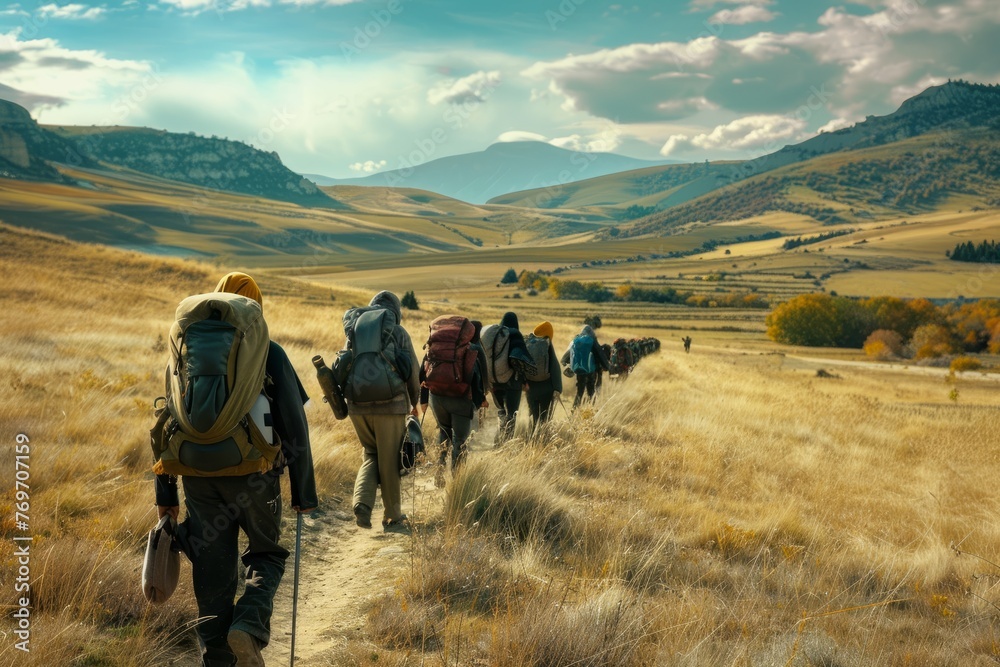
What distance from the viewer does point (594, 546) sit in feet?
17.7

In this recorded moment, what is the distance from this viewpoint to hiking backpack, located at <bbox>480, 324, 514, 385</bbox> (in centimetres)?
876

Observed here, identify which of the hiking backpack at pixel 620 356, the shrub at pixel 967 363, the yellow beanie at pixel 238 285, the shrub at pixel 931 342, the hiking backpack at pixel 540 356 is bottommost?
the shrub at pixel 967 363

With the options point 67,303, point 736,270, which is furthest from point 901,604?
point 736,270

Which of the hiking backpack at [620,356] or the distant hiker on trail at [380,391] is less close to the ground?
the distant hiker on trail at [380,391]

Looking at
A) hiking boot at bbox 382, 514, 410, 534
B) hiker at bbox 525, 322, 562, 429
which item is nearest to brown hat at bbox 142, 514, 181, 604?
hiking boot at bbox 382, 514, 410, 534

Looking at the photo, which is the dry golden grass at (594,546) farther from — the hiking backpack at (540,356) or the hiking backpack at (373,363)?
the hiking backpack at (373,363)

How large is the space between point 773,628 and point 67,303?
884 inches

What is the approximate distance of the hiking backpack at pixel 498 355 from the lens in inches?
345

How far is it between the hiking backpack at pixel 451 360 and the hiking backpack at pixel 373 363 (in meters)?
1.11

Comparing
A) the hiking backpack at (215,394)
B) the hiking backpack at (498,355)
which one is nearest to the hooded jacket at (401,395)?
the hiking backpack at (498,355)

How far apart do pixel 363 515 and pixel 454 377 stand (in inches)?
65.3

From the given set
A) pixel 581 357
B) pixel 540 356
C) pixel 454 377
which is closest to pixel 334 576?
pixel 454 377

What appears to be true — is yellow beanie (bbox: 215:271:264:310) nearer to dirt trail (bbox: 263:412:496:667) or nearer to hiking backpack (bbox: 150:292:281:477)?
hiking backpack (bbox: 150:292:281:477)

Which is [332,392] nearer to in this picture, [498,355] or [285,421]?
[285,421]
